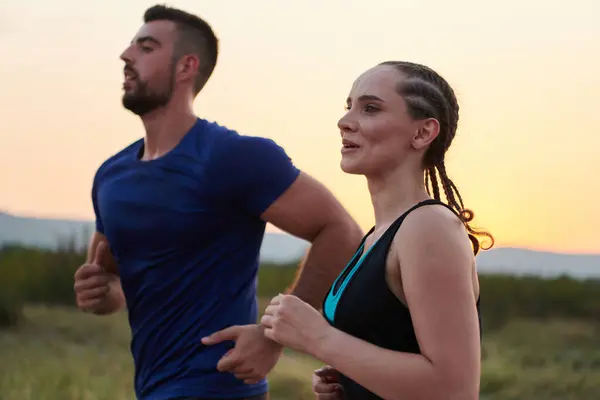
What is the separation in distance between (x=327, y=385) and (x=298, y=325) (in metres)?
0.35

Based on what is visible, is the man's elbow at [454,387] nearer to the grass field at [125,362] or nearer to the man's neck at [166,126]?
the man's neck at [166,126]

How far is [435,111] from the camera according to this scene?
7.52 ft

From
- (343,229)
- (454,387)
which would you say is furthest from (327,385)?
(343,229)

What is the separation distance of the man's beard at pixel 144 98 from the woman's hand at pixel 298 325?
1.55m

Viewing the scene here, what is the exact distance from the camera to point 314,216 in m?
3.41

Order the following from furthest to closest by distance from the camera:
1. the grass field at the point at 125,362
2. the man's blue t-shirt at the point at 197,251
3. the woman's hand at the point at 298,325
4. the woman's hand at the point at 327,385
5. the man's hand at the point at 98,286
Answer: the grass field at the point at 125,362 < the man's hand at the point at 98,286 < the man's blue t-shirt at the point at 197,251 < the woman's hand at the point at 327,385 < the woman's hand at the point at 298,325

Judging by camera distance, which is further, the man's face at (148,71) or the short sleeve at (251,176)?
the man's face at (148,71)

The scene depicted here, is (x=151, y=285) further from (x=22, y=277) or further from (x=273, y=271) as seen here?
(x=273, y=271)

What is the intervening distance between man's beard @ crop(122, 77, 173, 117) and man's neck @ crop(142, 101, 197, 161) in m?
0.02

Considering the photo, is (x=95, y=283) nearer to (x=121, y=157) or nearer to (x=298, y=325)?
(x=121, y=157)

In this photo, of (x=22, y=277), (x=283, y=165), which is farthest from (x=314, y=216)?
(x=22, y=277)

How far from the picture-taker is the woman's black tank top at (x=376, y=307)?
2.14 m

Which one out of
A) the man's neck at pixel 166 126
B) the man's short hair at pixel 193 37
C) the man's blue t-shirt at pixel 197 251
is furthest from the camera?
the man's short hair at pixel 193 37

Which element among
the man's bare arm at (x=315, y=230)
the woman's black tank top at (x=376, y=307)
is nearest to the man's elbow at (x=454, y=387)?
the woman's black tank top at (x=376, y=307)
